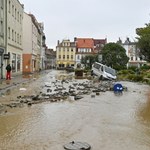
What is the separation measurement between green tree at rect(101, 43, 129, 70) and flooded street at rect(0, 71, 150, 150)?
182ft

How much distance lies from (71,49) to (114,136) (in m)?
127

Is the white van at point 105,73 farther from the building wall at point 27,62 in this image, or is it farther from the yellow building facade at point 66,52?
the yellow building facade at point 66,52

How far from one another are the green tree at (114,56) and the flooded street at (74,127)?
5554cm

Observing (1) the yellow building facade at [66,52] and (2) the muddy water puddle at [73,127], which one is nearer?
(2) the muddy water puddle at [73,127]

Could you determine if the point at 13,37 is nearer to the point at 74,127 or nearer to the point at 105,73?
the point at 105,73

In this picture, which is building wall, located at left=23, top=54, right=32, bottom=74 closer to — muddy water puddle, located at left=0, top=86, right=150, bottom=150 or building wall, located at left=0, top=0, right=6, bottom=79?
building wall, located at left=0, top=0, right=6, bottom=79

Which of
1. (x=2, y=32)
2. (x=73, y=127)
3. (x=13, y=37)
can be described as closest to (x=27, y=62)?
(x=13, y=37)

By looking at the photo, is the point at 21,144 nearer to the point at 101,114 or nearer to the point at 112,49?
the point at 101,114

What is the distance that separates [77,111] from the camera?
15.2 meters

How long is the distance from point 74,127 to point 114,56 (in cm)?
6240

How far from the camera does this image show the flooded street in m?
9.26

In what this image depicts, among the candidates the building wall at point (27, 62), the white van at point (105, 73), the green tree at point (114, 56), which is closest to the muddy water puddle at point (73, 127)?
the white van at point (105, 73)

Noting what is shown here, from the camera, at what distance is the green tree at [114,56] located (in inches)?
2849

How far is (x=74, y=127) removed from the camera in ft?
37.7
